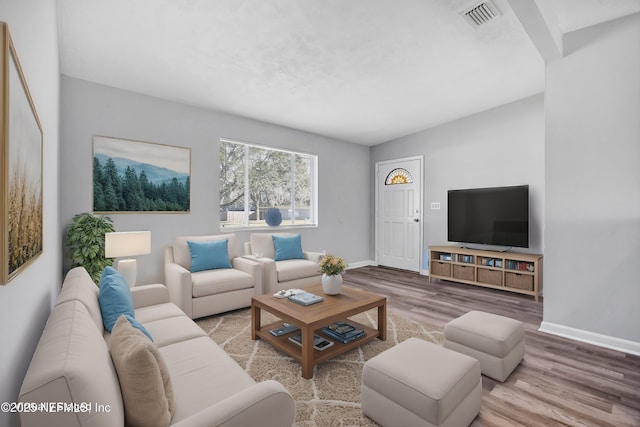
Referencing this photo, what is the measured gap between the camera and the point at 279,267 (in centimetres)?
387

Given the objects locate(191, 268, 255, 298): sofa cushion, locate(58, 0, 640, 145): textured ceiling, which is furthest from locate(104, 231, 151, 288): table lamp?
locate(58, 0, 640, 145): textured ceiling

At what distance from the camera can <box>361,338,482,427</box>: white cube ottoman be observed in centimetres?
145

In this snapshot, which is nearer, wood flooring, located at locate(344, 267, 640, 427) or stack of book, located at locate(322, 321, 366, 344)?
wood flooring, located at locate(344, 267, 640, 427)

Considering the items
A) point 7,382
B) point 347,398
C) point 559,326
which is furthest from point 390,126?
point 7,382

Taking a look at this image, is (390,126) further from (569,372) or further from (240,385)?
(240,385)

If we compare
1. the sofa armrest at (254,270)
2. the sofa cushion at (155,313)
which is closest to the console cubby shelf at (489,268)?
the sofa armrest at (254,270)

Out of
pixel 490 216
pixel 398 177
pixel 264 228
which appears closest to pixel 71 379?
pixel 264 228

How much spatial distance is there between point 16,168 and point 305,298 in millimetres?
2037

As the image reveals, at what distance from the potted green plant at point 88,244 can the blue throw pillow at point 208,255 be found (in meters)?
0.80

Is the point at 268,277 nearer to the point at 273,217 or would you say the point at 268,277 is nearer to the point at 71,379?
the point at 273,217

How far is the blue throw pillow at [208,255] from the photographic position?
3.50 meters

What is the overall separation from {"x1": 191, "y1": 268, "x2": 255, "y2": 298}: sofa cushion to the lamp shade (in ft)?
1.97

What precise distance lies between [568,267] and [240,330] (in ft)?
10.6

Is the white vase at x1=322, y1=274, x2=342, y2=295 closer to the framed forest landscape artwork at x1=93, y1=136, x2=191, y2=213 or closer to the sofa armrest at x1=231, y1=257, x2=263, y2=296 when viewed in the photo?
the sofa armrest at x1=231, y1=257, x2=263, y2=296
